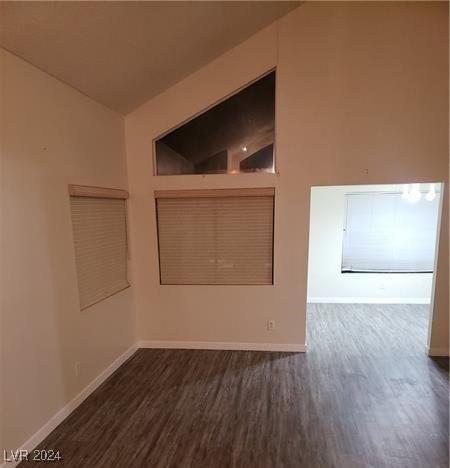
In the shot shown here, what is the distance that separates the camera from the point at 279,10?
2.86 meters

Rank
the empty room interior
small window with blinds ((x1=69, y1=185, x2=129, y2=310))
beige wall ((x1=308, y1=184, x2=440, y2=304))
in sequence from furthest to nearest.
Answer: beige wall ((x1=308, y1=184, x2=440, y2=304)) < small window with blinds ((x1=69, y1=185, x2=129, y2=310)) < the empty room interior

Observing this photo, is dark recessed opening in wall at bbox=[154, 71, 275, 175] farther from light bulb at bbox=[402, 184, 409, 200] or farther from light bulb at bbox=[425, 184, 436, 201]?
light bulb at bbox=[425, 184, 436, 201]

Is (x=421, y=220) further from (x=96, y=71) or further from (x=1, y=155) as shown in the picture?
(x=1, y=155)

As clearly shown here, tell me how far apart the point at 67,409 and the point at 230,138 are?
3.15 meters

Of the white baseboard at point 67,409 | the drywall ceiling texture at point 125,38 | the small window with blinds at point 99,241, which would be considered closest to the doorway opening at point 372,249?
the drywall ceiling texture at point 125,38

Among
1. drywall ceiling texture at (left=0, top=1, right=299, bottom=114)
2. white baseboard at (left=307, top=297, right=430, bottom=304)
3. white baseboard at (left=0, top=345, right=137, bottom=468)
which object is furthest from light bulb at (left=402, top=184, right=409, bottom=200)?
white baseboard at (left=0, top=345, right=137, bottom=468)

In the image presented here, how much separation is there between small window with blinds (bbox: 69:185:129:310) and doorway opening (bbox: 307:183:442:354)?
321cm

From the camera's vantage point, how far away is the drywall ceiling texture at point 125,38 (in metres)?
1.79

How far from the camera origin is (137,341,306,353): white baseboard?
11.2ft

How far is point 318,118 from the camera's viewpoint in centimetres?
305

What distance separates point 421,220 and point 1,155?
5.78 m

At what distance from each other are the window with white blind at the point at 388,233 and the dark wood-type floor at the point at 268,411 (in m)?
1.75

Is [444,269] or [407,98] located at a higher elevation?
[407,98]

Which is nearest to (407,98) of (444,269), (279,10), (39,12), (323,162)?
(323,162)
